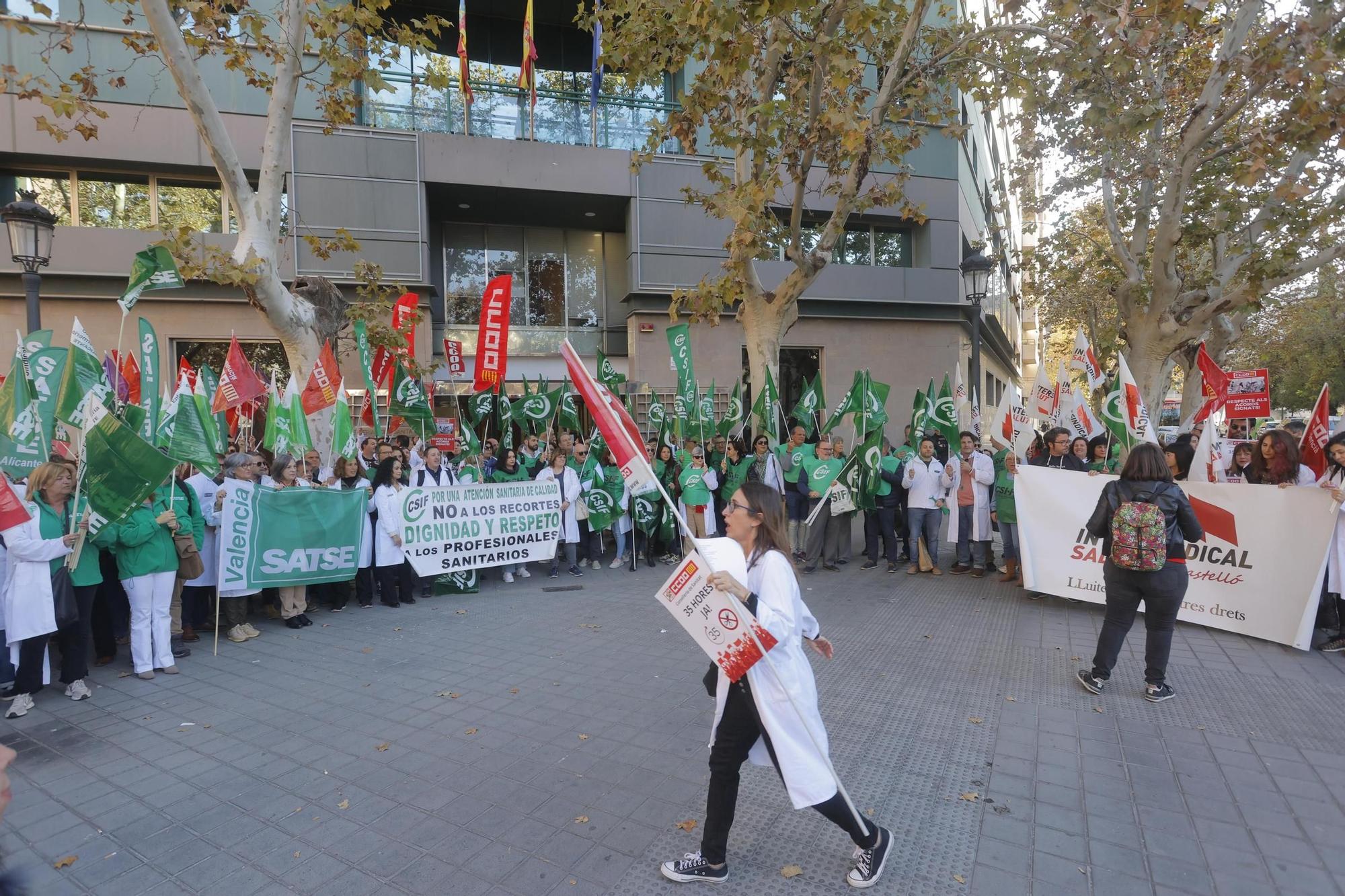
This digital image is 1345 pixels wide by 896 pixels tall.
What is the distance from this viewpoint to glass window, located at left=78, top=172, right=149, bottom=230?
15.1 metres

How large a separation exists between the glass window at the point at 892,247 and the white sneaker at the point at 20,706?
1935 centimetres

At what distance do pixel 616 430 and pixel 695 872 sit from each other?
6.86 ft

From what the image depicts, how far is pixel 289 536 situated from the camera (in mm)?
7254

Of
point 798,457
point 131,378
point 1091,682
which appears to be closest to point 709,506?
point 798,457

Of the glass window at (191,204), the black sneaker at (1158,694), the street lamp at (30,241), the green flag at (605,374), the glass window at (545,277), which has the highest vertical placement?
the glass window at (191,204)

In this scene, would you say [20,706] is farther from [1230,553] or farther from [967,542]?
[1230,553]

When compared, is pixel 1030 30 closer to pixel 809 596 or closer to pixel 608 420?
pixel 809 596

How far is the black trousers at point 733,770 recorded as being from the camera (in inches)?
120

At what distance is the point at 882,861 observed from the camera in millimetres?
3154

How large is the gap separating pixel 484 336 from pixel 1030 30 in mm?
8769

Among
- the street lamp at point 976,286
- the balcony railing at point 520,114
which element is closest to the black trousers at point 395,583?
the street lamp at point 976,286

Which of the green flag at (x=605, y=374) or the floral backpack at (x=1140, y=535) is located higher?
the green flag at (x=605, y=374)

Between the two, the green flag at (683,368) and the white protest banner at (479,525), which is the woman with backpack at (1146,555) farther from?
the green flag at (683,368)

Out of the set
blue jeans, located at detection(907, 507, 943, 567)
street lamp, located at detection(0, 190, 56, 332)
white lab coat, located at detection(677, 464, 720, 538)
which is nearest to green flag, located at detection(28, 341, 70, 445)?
street lamp, located at detection(0, 190, 56, 332)
